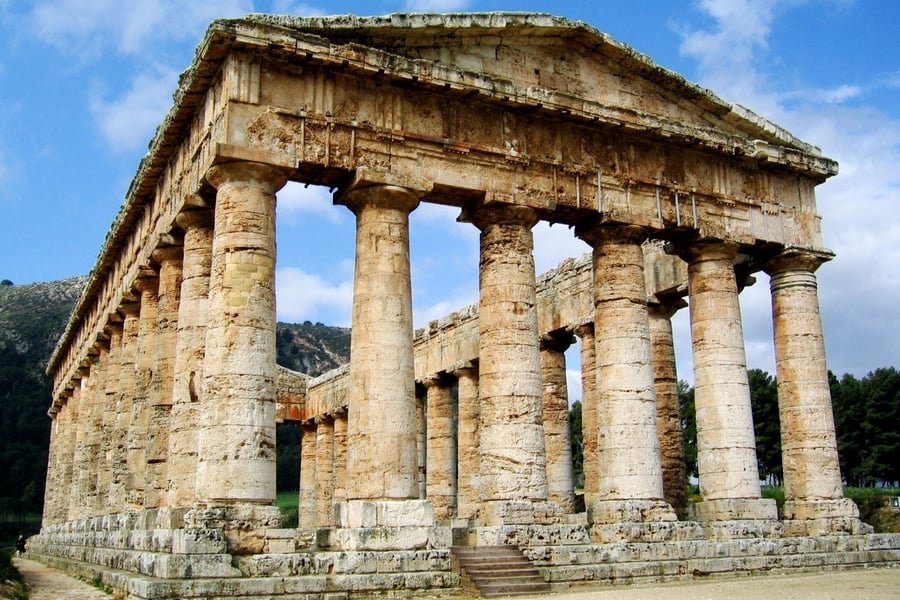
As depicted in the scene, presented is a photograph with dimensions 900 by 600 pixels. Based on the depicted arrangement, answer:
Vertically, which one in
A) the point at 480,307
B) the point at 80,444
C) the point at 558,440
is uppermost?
the point at 480,307

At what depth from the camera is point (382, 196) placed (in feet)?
56.9

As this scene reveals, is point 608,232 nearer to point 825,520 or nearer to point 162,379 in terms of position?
point 825,520

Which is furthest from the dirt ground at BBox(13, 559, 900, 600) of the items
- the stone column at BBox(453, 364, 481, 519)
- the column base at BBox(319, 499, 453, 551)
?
the stone column at BBox(453, 364, 481, 519)

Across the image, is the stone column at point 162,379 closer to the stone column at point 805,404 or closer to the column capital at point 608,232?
the column capital at point 608,232

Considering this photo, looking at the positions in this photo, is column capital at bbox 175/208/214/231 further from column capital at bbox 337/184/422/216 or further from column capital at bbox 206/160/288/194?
column capital at bbox 337/184/422/216

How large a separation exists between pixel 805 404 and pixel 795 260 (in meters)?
3.72

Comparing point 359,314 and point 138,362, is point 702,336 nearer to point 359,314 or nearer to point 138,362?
point 359,314

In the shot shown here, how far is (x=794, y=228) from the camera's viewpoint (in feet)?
75.7

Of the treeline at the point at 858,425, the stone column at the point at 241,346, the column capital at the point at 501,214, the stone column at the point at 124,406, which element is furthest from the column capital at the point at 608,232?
the treeline at the point at 858,425

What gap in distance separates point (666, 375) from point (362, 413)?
1132 centimetres

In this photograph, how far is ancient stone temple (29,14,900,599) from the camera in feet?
50.8

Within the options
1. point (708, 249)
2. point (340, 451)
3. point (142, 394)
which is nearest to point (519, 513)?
point (708, 249)

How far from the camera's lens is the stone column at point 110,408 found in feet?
85.7

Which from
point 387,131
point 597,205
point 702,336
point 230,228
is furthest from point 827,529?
point 230,228
